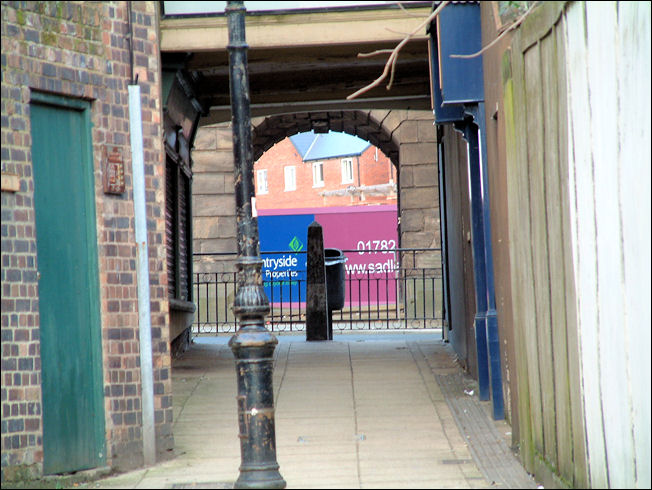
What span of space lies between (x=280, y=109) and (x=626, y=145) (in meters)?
10.6

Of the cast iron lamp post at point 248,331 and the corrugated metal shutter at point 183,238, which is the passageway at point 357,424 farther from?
the corrugated metal shutter at point 183,238

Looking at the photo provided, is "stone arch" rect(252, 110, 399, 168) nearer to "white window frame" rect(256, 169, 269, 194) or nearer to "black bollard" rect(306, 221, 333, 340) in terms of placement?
"black bollard" rect(306, 221, 333, 340)

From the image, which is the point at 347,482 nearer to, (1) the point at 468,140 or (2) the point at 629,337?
(2) the point at 629,337

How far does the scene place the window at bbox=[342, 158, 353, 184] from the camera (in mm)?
71750

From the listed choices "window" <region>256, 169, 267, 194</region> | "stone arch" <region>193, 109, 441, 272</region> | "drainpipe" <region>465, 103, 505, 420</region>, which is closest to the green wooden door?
"drainpipe" <region>465, 103, 505, 420</region>

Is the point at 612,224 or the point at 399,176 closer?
the point at 612,224

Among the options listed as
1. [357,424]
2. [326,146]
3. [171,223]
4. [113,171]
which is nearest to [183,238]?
[171,223]

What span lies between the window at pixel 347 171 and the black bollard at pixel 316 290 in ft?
183

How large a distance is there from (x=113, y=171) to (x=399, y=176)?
54.3 feet

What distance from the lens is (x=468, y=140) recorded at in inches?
413

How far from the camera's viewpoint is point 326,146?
7400 cm

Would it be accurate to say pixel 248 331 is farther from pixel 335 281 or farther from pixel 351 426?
pixel 335 281

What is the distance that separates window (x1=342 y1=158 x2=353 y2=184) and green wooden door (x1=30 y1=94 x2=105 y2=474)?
63.8 m

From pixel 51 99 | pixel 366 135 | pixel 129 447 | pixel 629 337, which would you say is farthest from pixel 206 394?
pixel 366 135
